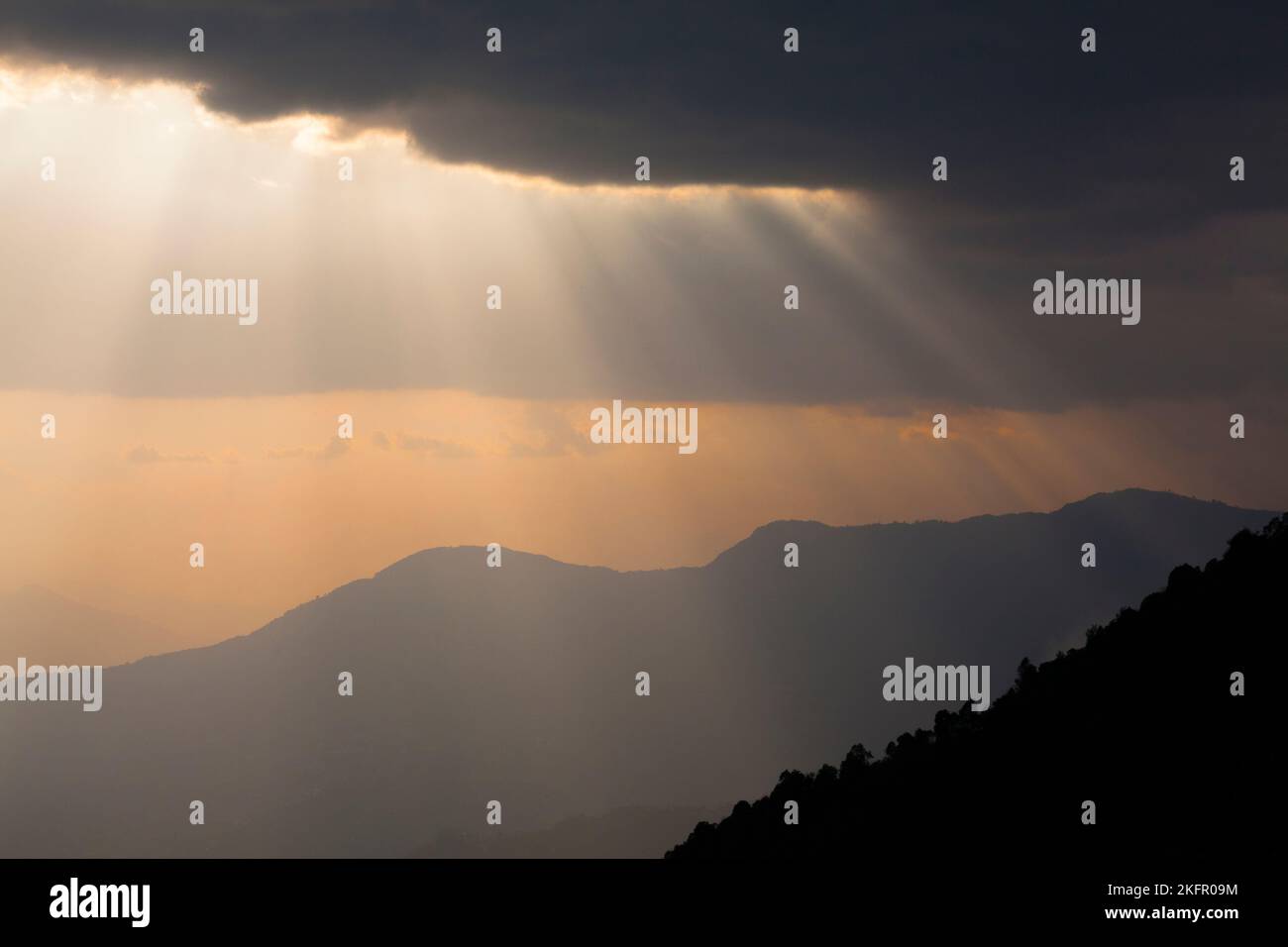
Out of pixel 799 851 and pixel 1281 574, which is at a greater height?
pixel 1281 574

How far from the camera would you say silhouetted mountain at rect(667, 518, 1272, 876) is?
53000 mm

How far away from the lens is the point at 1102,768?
202ft

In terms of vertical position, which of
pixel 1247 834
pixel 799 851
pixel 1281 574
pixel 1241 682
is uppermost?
pixel 1281 574

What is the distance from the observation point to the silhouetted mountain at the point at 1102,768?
174ft

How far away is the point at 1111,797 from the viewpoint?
58.1m
